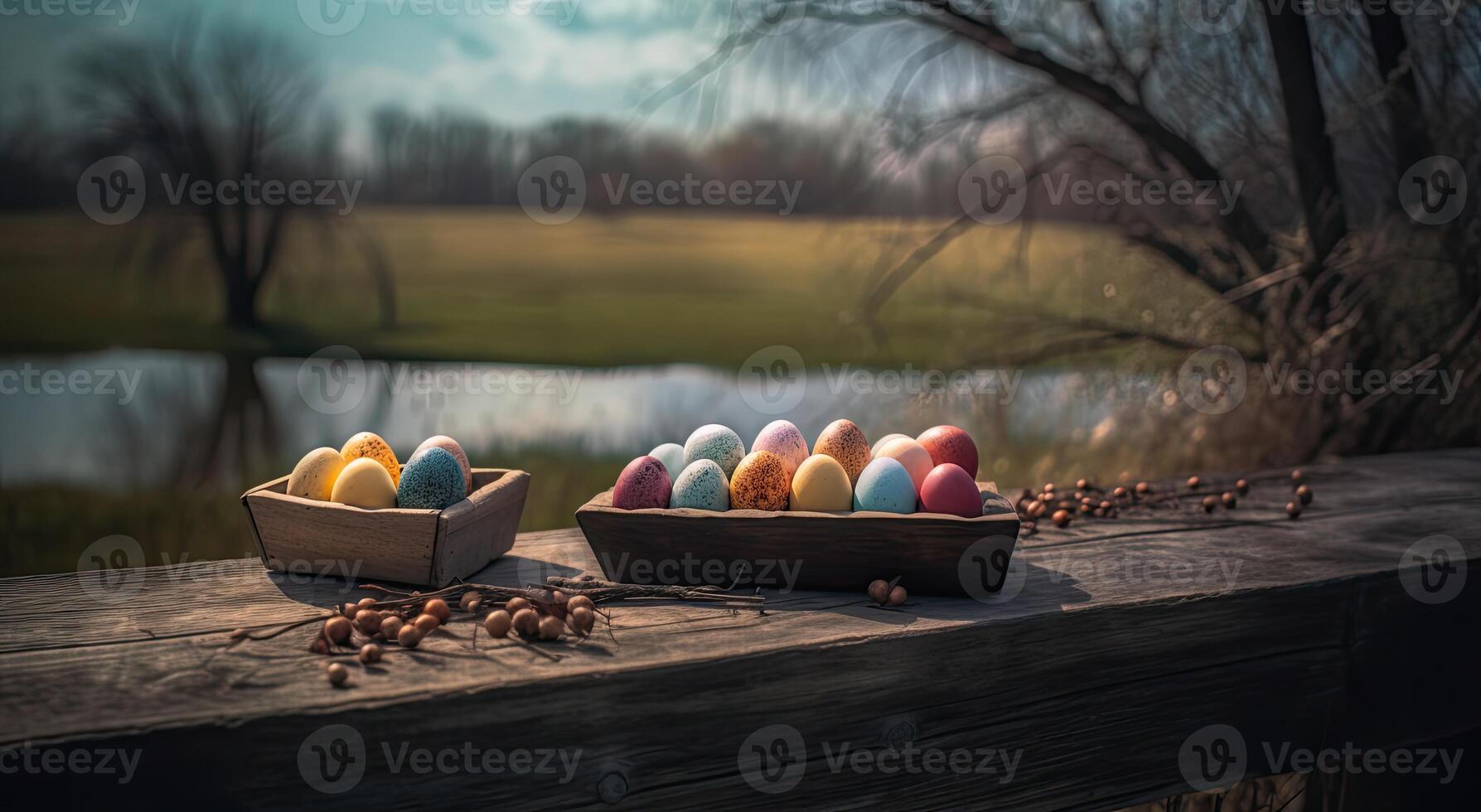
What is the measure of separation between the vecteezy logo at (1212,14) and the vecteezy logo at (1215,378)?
3.77 ft

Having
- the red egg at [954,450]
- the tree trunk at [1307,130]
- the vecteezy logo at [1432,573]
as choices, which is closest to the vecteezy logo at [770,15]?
the tree trunk at [1307,130]

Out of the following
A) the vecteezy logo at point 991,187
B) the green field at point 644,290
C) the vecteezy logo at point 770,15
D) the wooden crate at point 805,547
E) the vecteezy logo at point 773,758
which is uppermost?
the vecteezy logo at point 770,15

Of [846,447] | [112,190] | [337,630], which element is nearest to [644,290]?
[112,190]

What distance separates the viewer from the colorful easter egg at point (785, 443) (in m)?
1.77

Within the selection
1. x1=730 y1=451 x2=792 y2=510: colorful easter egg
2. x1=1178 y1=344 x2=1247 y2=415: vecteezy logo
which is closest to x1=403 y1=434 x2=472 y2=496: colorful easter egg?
x1=730 y1=451 x2=792 y2=510: colorful easter egg

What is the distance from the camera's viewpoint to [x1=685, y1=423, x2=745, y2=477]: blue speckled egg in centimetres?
178

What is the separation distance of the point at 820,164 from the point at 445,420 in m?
1.60

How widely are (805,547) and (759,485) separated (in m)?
0.13

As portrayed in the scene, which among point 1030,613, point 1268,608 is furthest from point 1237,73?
point 1030,613

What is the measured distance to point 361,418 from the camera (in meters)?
3.19

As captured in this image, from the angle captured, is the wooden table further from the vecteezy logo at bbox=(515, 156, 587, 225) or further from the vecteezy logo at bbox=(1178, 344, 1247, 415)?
the vecteezy logo at bbox=(515, 156, 587, 225)

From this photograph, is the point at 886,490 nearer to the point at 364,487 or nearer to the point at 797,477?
the point at 797,477

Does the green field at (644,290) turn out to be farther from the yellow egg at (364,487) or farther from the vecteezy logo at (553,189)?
Result: the yellow egg at (364,487)

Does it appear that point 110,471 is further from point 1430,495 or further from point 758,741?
point 1430,495
